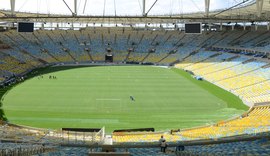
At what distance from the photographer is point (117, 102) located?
34.7 metres

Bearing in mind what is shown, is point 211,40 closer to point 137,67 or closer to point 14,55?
point 137,67

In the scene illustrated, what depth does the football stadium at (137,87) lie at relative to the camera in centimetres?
1708

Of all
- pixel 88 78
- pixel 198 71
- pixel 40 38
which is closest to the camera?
pixel 88 78

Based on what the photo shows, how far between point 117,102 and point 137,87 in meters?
8.54

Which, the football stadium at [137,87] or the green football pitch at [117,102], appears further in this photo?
the green football pitch at [117,102]

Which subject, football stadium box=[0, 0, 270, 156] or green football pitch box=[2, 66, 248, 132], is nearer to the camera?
football stadium box=[0, 0, 270, 156]

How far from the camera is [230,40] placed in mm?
64938

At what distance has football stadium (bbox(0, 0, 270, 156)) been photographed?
17.1 m

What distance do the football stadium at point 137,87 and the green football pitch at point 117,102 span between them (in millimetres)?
82

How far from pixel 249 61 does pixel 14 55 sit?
34.8 metres

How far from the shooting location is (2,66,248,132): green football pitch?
28219 millimetres

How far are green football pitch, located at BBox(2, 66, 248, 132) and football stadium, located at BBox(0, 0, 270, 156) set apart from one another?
8cm

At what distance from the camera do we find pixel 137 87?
42969 mm

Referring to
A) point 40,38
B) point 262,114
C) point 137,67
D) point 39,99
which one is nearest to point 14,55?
point 40,38
